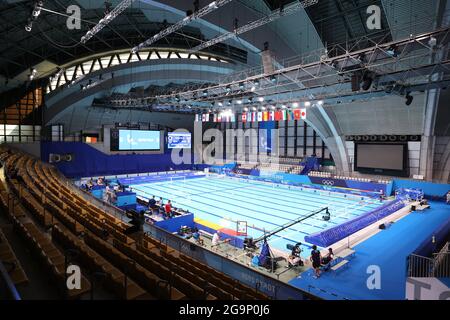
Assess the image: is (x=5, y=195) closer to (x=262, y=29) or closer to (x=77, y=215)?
(x=77, y=215)

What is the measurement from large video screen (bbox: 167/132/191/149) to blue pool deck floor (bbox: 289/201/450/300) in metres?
28.0

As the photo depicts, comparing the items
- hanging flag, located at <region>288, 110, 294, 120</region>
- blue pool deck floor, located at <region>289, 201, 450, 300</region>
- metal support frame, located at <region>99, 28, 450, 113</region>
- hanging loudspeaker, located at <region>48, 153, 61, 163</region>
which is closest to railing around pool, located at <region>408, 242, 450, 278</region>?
blue pool deck floor, located at <region>289, 201, 450, 300</region>

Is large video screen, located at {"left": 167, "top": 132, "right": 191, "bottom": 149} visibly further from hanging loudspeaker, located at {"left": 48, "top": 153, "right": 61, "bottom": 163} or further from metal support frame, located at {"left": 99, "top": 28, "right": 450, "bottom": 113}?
hanging loudspeaker, located at {"left": 48, "top": 153, "right": 61, "bottom": 163}

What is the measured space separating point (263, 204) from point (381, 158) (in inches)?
554

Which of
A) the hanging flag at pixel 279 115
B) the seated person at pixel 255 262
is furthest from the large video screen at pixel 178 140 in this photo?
the seated person at pixel 255 262

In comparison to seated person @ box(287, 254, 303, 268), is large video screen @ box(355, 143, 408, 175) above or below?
above

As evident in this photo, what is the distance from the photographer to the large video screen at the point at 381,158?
967 inches

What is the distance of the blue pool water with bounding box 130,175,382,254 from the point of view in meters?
14.3

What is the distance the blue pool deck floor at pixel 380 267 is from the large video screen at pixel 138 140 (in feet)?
92.7

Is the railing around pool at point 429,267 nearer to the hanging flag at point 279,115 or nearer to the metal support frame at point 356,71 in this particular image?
the metal support frame at point 356,71

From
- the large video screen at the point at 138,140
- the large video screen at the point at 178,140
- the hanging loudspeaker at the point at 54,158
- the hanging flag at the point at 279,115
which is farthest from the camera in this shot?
the large video screen at the point at 178,140

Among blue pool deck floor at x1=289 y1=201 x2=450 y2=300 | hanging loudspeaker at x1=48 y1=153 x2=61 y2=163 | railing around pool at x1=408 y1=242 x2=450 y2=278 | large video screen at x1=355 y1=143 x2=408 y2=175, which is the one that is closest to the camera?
blue pool deck floor at x1=289 y1=201 x2=450 y2=300

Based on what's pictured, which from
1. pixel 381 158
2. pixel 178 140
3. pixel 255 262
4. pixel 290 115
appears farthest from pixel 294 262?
pixel 178 140

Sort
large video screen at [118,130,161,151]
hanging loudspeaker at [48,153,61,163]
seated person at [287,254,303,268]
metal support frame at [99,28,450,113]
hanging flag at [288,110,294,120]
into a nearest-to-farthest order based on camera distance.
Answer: seated person at [287,254,303,268]
metal support frame at [99,28,450,113]
hanging flag at [288,110,294,120]
hanging loudspeaker at [48,153,61,163]
large video screen at [118,130,161,151]
